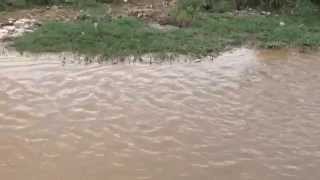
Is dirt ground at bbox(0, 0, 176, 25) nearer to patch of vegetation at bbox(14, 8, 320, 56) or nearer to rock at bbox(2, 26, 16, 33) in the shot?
rock at bbox(2, 26, 16, 33)

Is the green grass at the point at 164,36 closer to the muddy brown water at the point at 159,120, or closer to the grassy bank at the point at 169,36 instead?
the grassy bank at the point at 169,36

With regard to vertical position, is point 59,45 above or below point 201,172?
above

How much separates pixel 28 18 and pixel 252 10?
5.20m

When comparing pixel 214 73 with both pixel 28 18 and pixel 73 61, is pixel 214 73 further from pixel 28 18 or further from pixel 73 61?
pixel 28 18

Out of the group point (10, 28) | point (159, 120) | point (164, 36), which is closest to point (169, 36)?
point (164, 36)

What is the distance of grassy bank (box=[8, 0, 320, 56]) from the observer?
37.1ft

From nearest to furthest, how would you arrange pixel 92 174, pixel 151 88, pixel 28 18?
pixel 92 174, pixel 151 88, pixel 28 18

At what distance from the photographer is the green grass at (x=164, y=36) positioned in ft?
37.1

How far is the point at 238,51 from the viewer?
457 inches

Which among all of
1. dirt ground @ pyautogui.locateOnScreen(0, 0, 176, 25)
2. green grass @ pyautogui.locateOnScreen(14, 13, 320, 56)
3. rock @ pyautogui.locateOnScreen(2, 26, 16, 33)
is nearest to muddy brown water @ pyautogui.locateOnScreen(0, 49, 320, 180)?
green grass @ pyautogui.locateOnScreen(14, 13, 320, 56)

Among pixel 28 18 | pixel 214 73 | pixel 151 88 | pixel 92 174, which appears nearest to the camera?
pixel 92 174

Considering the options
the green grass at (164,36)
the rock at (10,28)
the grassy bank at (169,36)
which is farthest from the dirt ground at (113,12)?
the green grass at (164,36)

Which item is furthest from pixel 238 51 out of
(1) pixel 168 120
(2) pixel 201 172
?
(2) pixel 201 172

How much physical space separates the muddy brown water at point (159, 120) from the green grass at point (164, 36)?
81 centimetres
